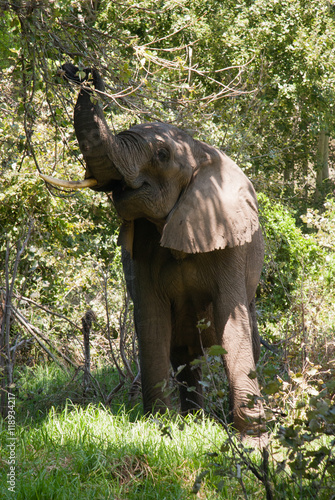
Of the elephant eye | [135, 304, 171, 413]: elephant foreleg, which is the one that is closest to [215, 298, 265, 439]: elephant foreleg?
[135, 304, 171, 413]: elephant foreleg

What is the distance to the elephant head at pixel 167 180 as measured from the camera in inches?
171

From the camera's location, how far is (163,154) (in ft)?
15.9

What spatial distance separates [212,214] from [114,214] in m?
6.96

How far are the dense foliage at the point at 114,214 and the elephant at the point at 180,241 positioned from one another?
0.27 metres

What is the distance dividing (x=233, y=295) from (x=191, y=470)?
152cm

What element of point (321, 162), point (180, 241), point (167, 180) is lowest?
point (180, 241)

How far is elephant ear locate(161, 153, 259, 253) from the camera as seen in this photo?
495 centimetres

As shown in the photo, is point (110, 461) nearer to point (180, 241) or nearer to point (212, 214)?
point (180, 241)

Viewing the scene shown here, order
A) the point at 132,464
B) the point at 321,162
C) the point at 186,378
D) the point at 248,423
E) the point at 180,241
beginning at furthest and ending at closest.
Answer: the point at 321,162 → the point at 186,378 → the point at 180,241 → the point at 248,423 → the point at 132,464

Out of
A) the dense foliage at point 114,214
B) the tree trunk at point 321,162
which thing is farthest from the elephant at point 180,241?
the tree trunk at point 321,162

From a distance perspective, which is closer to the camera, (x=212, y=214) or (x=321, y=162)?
(x=212, y=214)

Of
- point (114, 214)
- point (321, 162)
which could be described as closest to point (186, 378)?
point (114, 214)

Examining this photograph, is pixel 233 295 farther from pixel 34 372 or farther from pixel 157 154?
pixel 34 372

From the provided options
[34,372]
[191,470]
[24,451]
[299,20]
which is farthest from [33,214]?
[299,20]
